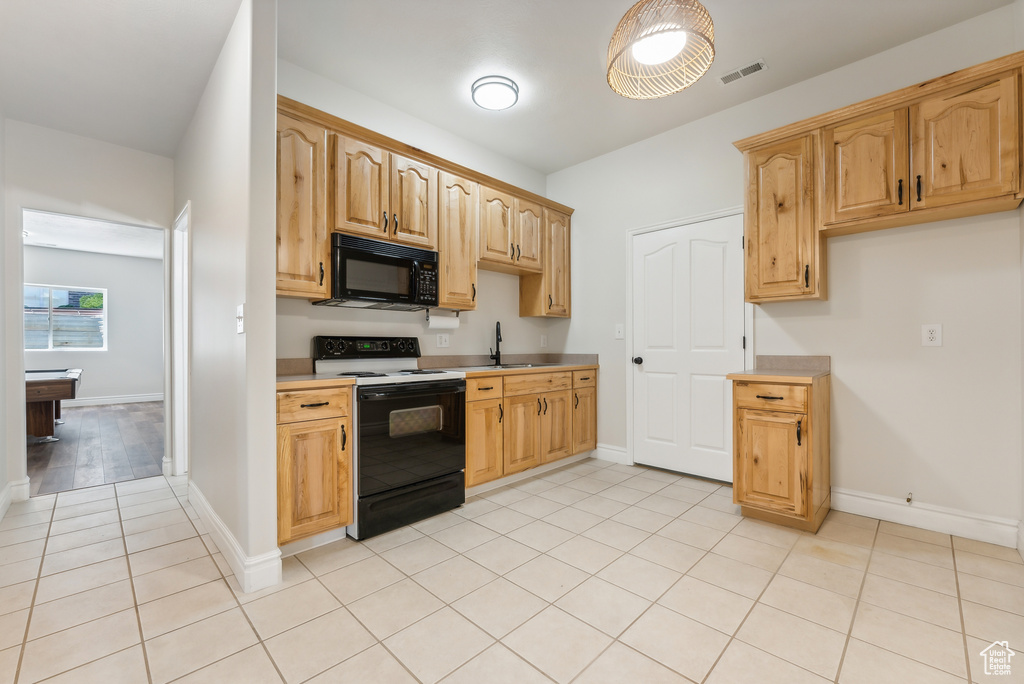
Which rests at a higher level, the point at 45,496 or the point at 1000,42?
the point at 1000,42

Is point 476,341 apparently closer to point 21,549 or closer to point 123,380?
point 21,549

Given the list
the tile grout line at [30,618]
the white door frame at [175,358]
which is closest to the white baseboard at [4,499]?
the tile grout line at [30,618]

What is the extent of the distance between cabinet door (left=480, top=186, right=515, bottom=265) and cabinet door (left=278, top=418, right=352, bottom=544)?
73.4 inches

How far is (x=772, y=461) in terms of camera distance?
2684mm

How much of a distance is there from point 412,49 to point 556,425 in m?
2.85

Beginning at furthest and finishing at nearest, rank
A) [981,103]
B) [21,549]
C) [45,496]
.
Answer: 1. [45,496]
2. [21,549]
3. [981,103]

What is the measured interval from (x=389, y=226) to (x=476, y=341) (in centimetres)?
136

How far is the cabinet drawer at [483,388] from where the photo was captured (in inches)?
123

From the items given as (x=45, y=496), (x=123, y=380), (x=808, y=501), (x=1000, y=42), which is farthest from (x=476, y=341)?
(x=123, y=380)

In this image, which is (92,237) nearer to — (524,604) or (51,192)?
(51,192)

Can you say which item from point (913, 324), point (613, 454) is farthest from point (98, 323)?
point (913, 324)

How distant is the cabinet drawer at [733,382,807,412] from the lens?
102 inches

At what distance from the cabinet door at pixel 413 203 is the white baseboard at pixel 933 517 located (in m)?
3.26

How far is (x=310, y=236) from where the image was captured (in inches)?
105
